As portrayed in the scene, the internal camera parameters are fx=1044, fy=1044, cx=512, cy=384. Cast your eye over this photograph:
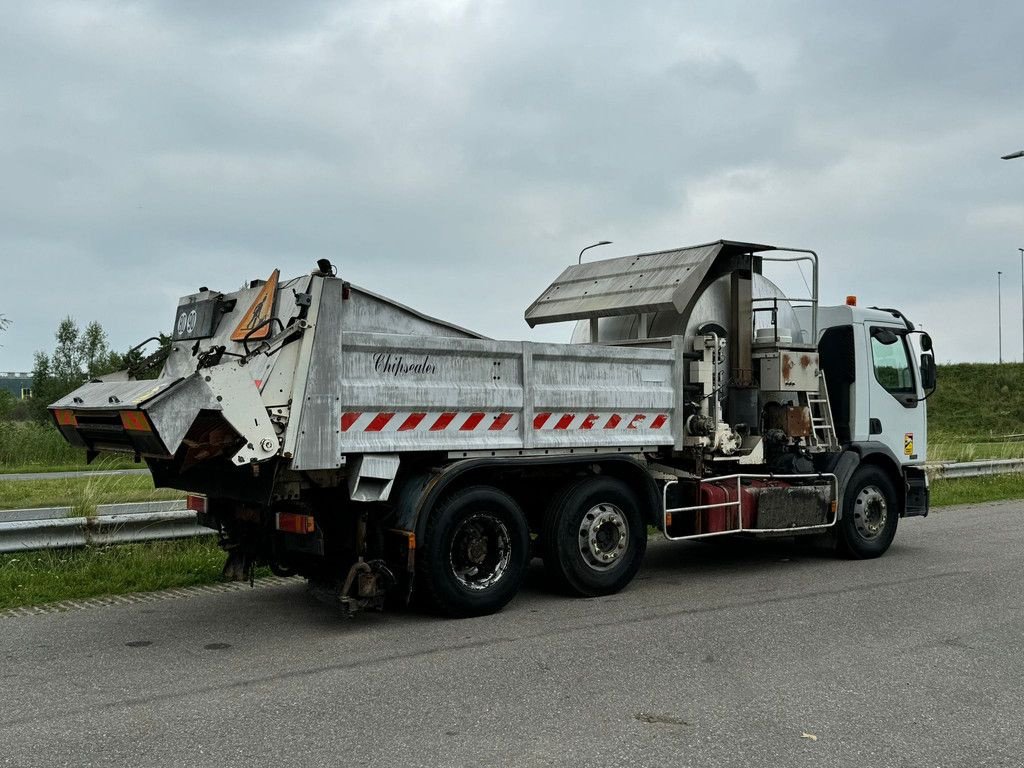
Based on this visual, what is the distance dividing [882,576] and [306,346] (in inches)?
222

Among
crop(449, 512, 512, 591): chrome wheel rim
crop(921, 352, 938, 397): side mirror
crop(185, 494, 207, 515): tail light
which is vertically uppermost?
crop(921, 352, 938, 397): side mirror

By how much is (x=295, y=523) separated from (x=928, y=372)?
7.20 meters

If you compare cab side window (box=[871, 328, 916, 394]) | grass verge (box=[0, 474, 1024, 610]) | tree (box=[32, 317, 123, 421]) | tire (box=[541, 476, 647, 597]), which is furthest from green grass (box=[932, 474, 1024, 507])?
tree (box=[32, 317, 123, 421])

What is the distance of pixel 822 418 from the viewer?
10.4m

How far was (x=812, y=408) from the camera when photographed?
10.5 metres

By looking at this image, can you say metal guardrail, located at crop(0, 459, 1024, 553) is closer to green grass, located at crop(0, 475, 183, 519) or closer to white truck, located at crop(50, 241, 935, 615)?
green grass, located at crop(0, 475, 183, 519)

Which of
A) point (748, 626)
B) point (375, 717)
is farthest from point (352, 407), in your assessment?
point (748, 626)

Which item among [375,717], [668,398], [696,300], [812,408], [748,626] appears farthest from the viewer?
[812,408]

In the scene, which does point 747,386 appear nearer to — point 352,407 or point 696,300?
point 696,300

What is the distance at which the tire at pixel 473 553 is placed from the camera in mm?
7324

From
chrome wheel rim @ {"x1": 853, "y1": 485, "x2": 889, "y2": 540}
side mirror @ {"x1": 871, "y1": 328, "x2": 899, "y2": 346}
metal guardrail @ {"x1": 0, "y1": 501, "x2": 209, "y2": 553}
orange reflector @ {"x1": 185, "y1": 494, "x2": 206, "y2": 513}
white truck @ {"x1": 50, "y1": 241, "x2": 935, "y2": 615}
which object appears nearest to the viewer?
white truck @ {"x1": 50, "y1": 241, "x2": 935, "y2": 615}

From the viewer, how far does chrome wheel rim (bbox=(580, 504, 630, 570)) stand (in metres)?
8.31

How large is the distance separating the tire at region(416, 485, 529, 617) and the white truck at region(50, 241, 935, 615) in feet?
0.05

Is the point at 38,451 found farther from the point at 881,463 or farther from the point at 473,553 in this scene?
the point at 881,463
